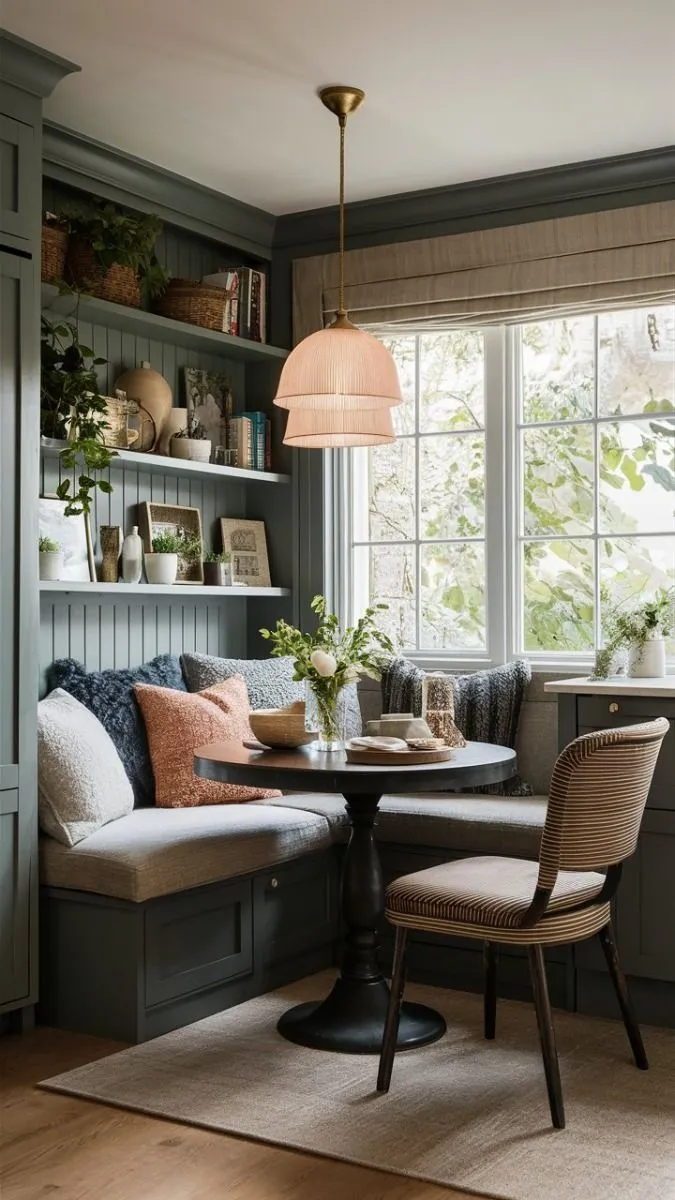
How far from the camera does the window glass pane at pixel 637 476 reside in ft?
14.2

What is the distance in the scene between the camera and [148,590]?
13.6 feet

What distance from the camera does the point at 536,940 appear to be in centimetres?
287

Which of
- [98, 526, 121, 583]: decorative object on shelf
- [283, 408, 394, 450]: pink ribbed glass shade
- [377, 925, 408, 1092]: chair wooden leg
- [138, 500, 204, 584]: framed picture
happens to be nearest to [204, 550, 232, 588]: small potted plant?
[138, 500, 204, 584]: framed picture

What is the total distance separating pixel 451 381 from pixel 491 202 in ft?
2.17

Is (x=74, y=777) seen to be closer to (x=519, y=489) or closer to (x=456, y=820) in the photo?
(x=456, y=820)

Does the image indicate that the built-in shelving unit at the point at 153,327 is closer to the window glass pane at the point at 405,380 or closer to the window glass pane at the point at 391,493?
the window glass pane at the point at 405,380

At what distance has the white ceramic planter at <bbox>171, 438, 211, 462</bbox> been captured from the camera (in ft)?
14.5

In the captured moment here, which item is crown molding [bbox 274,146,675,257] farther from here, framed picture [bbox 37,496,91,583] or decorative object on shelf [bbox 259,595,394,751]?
decorative object on shelf [bbox 259,595,394,751]

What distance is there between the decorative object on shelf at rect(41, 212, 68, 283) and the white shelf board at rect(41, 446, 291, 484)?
0.55 meters

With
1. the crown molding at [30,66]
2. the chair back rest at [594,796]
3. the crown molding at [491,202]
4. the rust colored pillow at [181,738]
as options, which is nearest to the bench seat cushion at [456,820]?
the rust colored pillow at [181,738]

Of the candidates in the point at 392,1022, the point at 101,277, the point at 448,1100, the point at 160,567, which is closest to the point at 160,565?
the point at 160,567

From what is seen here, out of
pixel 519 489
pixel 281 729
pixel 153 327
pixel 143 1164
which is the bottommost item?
pixel 143 1164

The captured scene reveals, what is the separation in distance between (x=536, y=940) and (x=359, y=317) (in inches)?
107

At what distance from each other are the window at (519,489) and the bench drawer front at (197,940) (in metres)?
1.43
